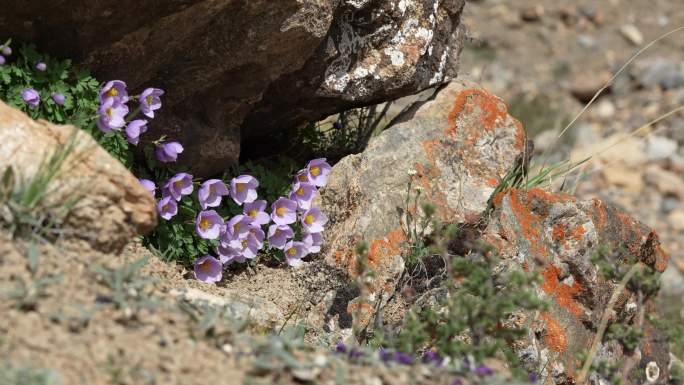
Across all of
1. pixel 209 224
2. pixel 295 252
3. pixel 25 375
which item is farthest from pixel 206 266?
pixel 25 375

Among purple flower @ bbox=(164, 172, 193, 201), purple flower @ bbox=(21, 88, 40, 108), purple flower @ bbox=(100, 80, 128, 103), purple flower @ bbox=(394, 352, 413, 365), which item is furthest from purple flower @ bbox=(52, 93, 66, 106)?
purple flower @ bbox=(394, 352, 413, 365)

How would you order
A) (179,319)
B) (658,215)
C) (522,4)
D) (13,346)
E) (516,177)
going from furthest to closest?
(522,4) < (658,215) < (516,177) < (179,319) < (13,346)

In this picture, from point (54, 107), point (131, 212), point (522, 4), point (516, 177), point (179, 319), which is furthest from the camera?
point (522, 4)

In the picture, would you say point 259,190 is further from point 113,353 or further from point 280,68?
point 113,353

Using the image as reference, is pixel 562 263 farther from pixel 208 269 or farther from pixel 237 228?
pixel 208 269

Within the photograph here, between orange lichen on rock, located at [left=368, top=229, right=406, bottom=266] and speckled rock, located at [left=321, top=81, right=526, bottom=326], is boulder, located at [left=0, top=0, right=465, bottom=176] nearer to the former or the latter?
speckled rock, located at [left=321, top=81, right=526, bottom=326]

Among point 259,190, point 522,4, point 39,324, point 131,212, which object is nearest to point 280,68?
point 259,190
